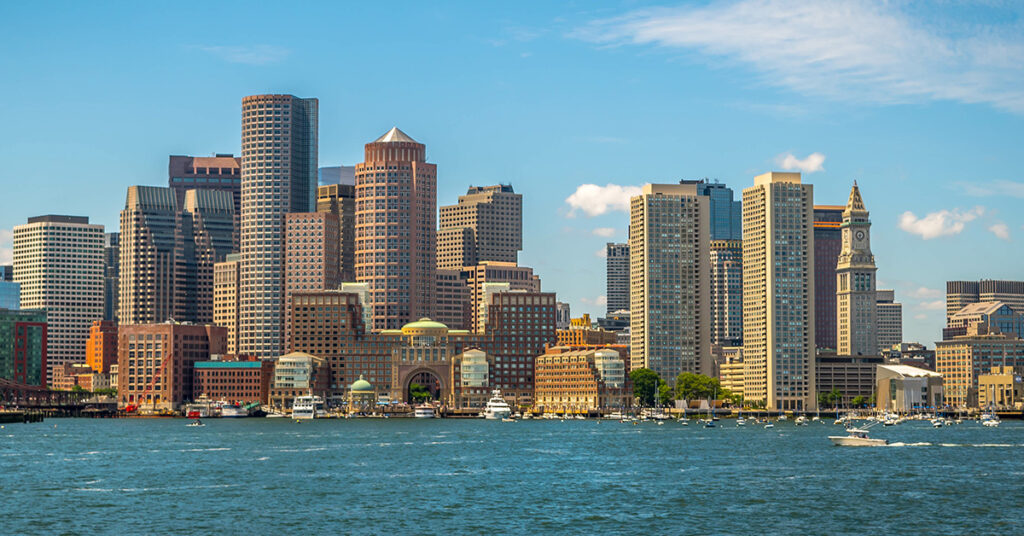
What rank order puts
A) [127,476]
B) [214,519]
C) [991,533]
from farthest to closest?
[127,476] < [214,519] < [991,533]

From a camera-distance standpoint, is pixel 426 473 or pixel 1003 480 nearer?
pixel 1003 480

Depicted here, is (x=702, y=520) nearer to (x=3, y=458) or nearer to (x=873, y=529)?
(x=873, y=529)

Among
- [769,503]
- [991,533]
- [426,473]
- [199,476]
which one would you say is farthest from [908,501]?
[199,476]

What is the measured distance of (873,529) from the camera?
110 meters

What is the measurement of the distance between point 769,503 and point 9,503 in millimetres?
62151

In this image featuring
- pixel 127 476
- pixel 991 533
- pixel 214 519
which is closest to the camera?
pixel 991 533

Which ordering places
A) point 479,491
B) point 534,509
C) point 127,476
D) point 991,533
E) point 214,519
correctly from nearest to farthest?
point 991,533 → point 214,519 → point 534,509 → point 479,491 → point 127,476

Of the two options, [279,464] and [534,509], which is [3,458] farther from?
[534,509]

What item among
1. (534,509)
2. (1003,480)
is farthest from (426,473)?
(1003,480)

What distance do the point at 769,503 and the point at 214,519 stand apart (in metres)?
44.7

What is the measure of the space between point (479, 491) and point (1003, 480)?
5063 cm

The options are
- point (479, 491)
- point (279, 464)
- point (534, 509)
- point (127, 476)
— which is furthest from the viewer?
point (279, 464)

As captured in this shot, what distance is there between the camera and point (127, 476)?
15388 centimetres

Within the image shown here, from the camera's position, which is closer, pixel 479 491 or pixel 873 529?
pixel 873 529
